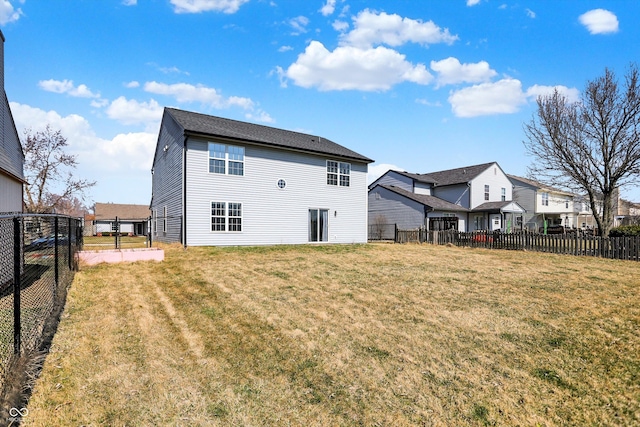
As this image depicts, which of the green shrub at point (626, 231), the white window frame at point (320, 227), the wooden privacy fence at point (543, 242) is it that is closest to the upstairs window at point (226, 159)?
the white window frame at point (320, 227)

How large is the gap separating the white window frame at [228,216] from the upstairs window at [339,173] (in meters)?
6.09

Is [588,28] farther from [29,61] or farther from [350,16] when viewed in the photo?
[29,61]

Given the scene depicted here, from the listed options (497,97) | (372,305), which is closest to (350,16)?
(372,305)

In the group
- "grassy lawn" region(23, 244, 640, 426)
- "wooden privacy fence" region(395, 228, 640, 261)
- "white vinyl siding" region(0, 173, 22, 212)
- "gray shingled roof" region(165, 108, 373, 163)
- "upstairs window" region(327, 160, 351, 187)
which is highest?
"gray shingled roof" region(165, 108, 373, 163)

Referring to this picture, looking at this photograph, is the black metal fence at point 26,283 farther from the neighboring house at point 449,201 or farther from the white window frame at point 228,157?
the neighboring house at point 449,201

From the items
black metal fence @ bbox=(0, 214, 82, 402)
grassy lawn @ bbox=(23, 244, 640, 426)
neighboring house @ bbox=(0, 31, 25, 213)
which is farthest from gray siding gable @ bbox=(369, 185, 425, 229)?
neighboring house @ bbox=(0, 31, 25, 213)

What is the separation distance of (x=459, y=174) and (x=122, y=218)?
163ft

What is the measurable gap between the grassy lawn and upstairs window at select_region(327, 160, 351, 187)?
12.5 m

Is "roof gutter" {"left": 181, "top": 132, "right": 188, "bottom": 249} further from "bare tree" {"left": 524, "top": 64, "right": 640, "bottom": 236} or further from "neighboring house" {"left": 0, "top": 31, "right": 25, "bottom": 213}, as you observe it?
"bare tree" {"left": 524, "top": 64, "right": 640, "bottom": 236}

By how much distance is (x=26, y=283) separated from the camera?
515 centimetres

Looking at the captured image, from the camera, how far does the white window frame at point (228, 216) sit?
609 inches

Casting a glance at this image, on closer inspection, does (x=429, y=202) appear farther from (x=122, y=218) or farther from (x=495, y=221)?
(x=122, y=218)

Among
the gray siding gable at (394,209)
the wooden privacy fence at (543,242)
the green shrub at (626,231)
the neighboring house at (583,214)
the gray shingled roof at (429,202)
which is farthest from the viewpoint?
the neighboring house at (583,214)

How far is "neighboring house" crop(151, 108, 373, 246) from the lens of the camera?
1505 cm
